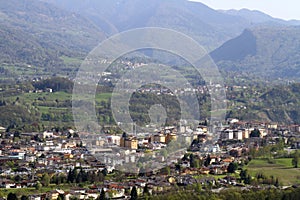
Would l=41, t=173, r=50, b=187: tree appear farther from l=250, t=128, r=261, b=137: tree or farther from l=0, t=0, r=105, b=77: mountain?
l=0, t=0, r=105, b=77: mountain

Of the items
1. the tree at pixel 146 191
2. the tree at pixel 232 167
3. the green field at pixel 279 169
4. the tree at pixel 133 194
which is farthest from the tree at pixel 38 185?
the green field at pixel 279 169

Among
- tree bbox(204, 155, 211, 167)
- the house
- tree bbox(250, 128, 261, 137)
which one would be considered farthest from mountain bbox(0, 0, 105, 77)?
tree bbox(204, 155, 211, 167)

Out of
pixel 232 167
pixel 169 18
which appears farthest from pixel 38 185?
pixel 169 18

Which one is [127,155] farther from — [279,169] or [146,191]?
[146,191]

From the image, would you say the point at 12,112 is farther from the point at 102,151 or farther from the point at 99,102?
the point at 102,151

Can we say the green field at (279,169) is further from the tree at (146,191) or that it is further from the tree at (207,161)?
the tree at (146,191)

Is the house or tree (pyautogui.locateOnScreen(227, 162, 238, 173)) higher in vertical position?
the house

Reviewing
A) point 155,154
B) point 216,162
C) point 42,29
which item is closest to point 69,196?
point 155,154

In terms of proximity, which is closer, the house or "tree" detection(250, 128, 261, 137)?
the house
